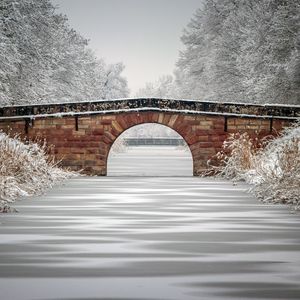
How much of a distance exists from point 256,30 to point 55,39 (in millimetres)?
8318

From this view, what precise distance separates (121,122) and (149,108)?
A: 1.00 metres

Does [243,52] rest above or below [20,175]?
above

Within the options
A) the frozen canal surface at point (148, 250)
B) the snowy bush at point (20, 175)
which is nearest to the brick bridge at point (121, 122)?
the snowy bush at point (20, 175)

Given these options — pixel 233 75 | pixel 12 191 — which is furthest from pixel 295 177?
pixel 233 75

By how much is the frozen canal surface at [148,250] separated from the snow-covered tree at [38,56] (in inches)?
474

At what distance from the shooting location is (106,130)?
2469 centimetres

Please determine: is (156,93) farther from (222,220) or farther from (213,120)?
(222,220)

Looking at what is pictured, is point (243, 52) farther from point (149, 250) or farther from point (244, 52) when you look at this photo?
point (149, 250)

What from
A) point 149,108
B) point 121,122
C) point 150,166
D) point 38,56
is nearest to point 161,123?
point 149,108

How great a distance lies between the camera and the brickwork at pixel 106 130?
24469 mm

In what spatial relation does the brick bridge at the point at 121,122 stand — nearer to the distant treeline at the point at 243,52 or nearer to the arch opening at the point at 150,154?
the arch opening at the point at 150,154

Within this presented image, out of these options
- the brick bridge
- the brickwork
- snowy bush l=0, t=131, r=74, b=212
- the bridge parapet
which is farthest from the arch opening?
snowy bush l=0, t=131, r=74, b=212

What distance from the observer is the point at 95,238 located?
30.7ft

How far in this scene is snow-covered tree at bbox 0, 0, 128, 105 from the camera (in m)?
25.7
